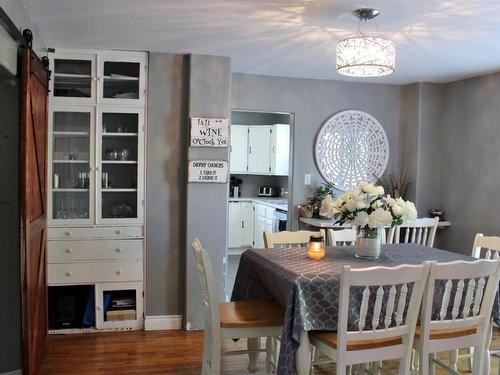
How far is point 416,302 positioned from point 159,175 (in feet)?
8.00

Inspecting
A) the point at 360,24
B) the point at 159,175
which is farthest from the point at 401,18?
the point at 159,175

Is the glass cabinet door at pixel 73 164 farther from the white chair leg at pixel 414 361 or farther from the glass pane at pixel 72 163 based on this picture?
the white chair leg at pixel 414 361

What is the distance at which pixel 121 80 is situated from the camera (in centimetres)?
401

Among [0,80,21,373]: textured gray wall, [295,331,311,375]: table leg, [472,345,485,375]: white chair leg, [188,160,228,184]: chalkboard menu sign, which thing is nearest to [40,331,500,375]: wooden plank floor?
[0,80,21,373]: textured gray wall

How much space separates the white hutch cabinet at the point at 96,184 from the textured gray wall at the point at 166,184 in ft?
0.25

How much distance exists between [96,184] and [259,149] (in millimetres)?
3673

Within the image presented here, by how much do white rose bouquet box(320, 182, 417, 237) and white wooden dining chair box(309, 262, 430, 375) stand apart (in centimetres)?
46

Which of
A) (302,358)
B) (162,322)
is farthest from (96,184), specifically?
(302,358)

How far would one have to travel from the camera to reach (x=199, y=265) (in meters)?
2.64

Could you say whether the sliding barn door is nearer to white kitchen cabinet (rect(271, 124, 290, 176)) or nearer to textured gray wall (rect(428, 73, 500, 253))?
textured gray wall (rect(428, 73, 500, 253))

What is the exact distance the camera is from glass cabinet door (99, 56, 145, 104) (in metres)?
3.96

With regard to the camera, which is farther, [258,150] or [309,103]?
[258,150]

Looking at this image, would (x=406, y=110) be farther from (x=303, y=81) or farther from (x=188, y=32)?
(x=188, y=32)

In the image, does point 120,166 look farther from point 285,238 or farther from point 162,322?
point 285,238
